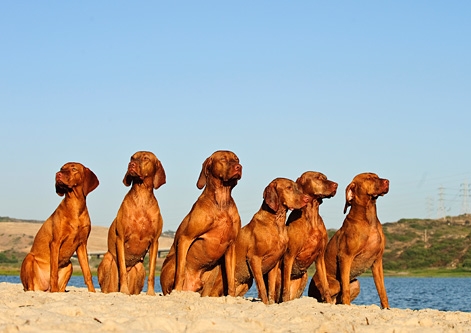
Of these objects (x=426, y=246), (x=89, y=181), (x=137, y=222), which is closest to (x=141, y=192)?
(x=137, y=222)

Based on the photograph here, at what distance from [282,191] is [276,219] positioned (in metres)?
0.42

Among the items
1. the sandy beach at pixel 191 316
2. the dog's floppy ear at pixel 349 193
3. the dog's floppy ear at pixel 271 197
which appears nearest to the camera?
the sandy beach at pixel 191 316

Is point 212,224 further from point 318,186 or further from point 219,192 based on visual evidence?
point 318,186

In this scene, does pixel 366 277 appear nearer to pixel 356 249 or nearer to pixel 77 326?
pixel 356 249

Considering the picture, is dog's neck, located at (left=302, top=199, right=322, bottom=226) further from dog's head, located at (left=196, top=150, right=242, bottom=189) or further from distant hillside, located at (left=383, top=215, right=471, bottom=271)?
distant hillside, located at (left=383, top=215, right=471, bottom=271)

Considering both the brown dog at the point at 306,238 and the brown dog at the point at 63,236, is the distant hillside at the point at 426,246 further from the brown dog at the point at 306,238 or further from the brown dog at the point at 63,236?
the brown dog at the point at 63,236

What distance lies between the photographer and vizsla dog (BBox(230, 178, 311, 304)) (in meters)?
11.4

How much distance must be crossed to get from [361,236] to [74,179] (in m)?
4.35

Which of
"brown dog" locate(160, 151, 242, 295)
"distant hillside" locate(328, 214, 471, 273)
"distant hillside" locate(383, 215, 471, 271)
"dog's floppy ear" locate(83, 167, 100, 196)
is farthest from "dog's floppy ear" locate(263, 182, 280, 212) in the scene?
"distant hillside" locate(383, 215, 471, 271)

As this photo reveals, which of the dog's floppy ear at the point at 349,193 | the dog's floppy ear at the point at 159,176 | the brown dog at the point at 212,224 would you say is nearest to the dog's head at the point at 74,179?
the dog's floppy ear at the point at 159,176

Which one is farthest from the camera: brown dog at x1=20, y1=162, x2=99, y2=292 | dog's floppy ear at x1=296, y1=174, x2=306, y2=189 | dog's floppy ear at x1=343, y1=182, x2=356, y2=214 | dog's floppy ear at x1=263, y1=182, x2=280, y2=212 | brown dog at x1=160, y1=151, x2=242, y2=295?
dog's floppy ear at x1=296, y1=174, x2=306, y2=189

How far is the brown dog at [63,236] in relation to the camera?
11.0 meters

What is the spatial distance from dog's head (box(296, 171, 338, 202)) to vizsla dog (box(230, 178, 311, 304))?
0.51 meters

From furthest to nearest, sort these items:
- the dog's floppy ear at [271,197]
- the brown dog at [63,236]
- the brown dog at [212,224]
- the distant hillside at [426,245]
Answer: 1. the distant hillside at [426,245]
2. the dog's floppy ear at [271,197]
3. the brown dog at [212,224]
4. the brown dog at [63,236]
